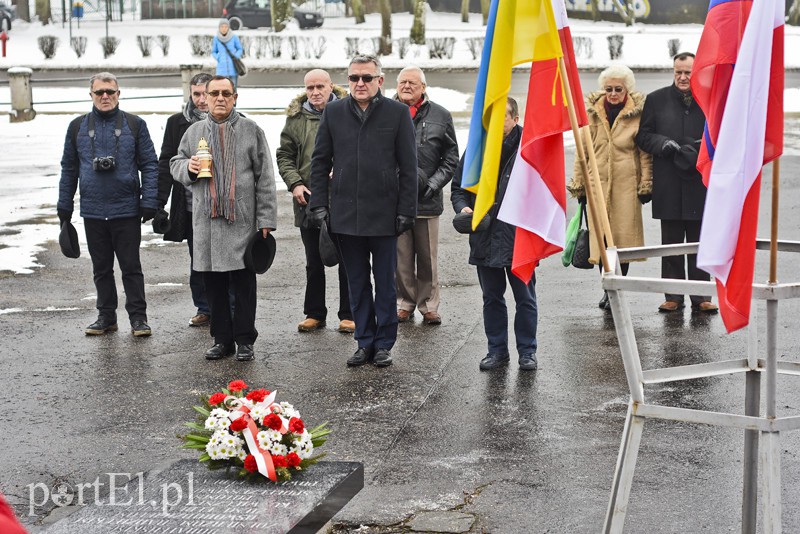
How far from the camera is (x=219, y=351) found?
27.3 ft

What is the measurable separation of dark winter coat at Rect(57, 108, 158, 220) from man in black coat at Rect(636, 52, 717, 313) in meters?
3.64

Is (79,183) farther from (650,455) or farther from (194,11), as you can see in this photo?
(194,11)

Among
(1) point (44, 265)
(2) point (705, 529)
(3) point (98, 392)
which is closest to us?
(2) point (705, 529)

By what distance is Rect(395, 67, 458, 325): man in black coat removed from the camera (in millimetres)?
8992

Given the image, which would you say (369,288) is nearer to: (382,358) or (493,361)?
(382,358)

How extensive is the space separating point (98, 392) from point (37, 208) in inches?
329

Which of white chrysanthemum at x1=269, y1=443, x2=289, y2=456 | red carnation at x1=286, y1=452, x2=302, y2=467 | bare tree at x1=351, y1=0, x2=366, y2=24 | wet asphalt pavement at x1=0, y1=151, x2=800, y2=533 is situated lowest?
wet asphalt pavement at x1=0, y1=151, x2=800, y2=533

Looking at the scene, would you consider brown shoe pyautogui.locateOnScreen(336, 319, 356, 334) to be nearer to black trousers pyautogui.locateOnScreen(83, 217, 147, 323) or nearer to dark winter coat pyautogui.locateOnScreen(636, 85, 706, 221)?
black trousers pyautogui.locateOnScreen(83, 217, 147, 323)

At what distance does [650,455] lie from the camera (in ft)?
20.0

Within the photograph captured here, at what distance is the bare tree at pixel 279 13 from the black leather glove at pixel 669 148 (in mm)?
47471

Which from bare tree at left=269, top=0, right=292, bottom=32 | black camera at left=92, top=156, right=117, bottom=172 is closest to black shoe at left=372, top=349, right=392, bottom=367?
black camera at left=92, top=156, right=117, bottom=172

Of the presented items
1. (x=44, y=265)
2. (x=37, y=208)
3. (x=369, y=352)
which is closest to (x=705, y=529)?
(x=369, y=352)

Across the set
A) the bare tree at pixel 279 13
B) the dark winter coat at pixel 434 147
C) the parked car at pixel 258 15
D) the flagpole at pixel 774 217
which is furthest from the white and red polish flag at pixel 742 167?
the parked car at pixel 258 15

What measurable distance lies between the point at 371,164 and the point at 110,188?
211cm
